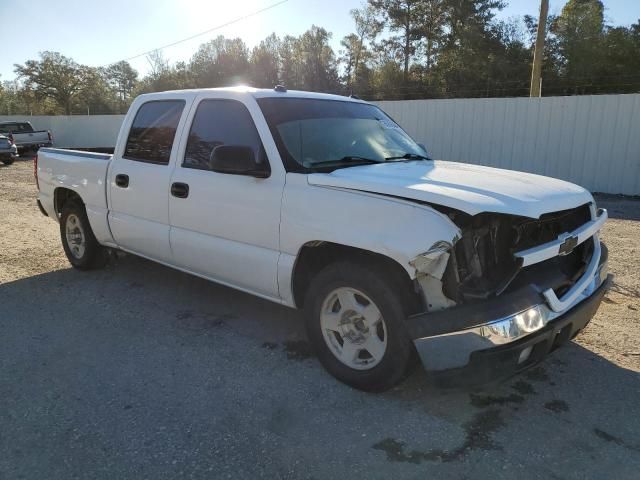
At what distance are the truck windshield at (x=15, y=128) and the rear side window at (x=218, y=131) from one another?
26.1m

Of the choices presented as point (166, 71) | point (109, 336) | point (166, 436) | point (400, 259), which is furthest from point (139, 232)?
point (166, 71)

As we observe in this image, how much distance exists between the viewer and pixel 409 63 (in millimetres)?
48406

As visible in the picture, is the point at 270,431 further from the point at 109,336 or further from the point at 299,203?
the point at 109,336

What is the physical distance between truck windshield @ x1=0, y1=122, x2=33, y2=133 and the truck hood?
27.6m

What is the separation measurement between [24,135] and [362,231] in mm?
27983

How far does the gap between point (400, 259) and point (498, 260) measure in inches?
22.9

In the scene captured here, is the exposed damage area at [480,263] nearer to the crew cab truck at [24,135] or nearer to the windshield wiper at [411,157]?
the windshield wiper at [411,157]

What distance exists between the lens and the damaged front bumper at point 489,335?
274 cm

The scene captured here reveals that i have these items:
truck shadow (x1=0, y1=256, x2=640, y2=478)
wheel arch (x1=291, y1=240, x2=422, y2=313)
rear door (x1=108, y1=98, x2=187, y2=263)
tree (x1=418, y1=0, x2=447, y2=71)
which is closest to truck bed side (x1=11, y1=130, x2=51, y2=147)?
truck shadow (x1=0, y1=256, x2=640, y2=478)

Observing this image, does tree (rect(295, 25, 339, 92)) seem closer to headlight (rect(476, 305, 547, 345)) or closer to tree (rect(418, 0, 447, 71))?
tree (rect(418, 0, 447, 71))

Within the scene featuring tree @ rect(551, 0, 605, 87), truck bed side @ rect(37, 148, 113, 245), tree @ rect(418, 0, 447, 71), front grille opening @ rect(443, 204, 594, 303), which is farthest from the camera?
tree @ rect(418, 0, 447, 71)

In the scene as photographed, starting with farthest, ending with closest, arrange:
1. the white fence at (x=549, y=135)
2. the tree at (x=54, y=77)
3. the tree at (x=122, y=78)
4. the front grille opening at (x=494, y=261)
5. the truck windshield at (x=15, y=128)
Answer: the tree at (x=122, y=78)
the tree at (x=54, y=77)
the truck windshield at (x=15, y=128)
the white fence at (x=549, y=135)
the front grille opening at (x=494, y=261)

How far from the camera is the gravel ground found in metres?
2.67

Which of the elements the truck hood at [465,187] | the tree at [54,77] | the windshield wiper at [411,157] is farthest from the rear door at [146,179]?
the tree at [54,77]
